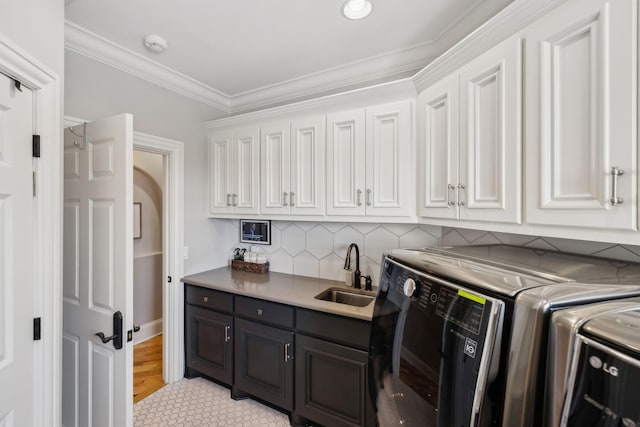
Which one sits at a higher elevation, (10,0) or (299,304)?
(10,0)

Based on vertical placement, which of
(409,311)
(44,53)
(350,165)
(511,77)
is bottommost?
(409,311)

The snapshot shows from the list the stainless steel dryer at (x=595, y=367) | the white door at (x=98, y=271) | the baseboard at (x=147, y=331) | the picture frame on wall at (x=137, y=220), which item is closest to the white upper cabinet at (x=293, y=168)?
the white door at (x=98, y=271)

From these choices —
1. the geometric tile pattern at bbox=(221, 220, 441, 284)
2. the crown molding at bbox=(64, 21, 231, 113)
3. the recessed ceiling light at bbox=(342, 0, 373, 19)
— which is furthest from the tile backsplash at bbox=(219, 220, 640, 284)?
the recessed ceiling light at bbox=(342, 0, 373, 19)

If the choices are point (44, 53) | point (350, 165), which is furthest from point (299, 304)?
point (44, 53)

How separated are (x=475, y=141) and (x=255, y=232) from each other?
2123 mm

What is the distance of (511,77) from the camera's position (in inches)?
45.1

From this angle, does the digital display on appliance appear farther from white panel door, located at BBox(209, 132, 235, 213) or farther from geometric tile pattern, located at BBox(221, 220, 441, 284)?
white panel door, located at BBox(209, 132, 235, 213)

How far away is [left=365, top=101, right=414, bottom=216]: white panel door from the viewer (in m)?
1.82

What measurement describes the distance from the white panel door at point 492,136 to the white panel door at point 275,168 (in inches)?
51.0

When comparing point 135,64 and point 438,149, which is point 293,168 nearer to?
point 438,149

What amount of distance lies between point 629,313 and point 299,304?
1601mm

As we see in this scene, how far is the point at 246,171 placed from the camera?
8.27ft

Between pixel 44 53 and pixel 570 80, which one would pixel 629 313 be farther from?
pixel 44 53

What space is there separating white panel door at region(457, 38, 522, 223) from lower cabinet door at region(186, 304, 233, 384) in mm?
1921
